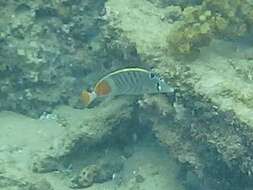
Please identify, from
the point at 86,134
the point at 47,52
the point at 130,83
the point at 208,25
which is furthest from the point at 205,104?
the point at 47,52

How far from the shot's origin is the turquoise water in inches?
179

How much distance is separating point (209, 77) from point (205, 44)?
61cm

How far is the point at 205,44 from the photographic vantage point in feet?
16.5

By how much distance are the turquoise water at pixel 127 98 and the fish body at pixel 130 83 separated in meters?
0.05

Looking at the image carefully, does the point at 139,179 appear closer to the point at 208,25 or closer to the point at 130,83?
the point at 130,83

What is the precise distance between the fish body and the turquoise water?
0.16 ft

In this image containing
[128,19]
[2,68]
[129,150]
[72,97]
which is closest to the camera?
[128,19]

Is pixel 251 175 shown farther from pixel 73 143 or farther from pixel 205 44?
pixel 73 143

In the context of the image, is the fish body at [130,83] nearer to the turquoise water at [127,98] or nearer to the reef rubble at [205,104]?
the turquoise water at [127,98]

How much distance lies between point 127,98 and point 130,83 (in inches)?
51.5

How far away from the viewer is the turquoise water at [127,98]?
14.9ft

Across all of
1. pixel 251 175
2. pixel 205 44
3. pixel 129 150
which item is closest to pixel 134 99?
pixel 129 150

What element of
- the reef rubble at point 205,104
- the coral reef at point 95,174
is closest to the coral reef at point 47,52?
the reef rubble at point 205,104

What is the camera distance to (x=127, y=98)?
579cm
